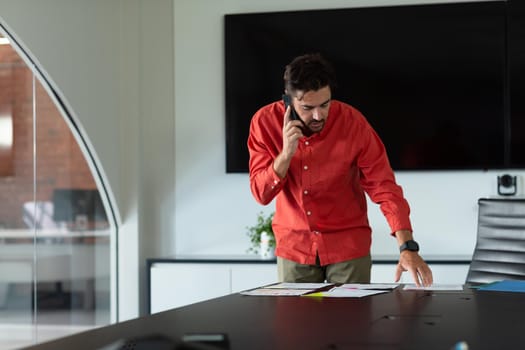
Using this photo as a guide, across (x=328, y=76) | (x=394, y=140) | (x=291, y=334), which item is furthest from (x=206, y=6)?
(x=291, y=334)

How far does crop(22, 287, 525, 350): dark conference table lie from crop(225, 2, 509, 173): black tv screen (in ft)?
9.00

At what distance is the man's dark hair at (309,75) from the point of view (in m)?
2.99

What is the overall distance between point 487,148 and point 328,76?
2.42 metres

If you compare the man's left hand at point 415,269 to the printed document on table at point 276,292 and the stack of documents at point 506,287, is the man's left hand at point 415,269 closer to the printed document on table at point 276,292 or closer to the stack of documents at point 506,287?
the stack of documents at point 506,287

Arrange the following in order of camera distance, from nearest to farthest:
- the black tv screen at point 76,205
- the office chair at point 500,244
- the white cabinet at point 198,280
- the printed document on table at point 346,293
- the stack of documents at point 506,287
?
the printed document on table at point 346,293 < the stack of documents at point 506,287 < the office chair at point 500,244 < the black tv screen at point 76,205 < the white cabinet at point 198,280

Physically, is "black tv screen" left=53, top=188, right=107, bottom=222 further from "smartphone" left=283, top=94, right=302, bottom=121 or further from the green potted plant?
"smartphone" left=283, top=94, right=302, bottom=121

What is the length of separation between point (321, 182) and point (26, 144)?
1848 millimetres

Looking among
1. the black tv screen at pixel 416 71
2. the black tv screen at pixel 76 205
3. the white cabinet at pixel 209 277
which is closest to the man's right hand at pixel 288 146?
the black tv screen at pixel 76 205

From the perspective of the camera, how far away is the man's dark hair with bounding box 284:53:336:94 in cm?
299

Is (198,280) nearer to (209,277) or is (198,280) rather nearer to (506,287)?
(209,277)

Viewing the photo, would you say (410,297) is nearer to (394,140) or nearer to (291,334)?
(291,334)

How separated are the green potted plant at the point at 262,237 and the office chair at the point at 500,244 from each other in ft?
5.23

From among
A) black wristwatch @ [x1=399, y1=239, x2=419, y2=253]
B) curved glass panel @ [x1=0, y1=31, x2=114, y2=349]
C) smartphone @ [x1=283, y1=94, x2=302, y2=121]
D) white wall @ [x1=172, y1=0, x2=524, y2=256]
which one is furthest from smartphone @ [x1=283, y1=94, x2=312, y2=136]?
white wall @ [x1=172, y1=0, x2=524, y2=256]

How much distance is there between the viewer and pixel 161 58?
18.2ft
